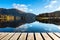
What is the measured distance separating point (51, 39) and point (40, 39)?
1.33 ft

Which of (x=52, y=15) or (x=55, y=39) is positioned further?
(x=52, y=15)

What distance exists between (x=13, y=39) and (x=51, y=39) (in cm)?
137

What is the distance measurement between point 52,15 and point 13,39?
81.4 m

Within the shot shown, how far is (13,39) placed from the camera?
465 centimetres

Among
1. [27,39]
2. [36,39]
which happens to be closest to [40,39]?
[36,39]

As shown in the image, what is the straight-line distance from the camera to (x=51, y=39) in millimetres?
4730

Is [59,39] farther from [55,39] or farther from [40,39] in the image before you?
[40,39]

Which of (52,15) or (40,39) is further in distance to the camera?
(52,15)

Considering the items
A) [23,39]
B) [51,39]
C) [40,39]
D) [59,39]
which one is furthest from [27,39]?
[59,39]

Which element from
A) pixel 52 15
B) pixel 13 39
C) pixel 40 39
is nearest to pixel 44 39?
pixel 40 39

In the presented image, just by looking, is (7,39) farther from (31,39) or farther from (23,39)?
(31,39)

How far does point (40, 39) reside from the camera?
4684 millimetres

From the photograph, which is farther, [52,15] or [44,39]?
[52,15]

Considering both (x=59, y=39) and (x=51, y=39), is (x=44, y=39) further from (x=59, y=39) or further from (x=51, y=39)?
(x=59, y=39)
